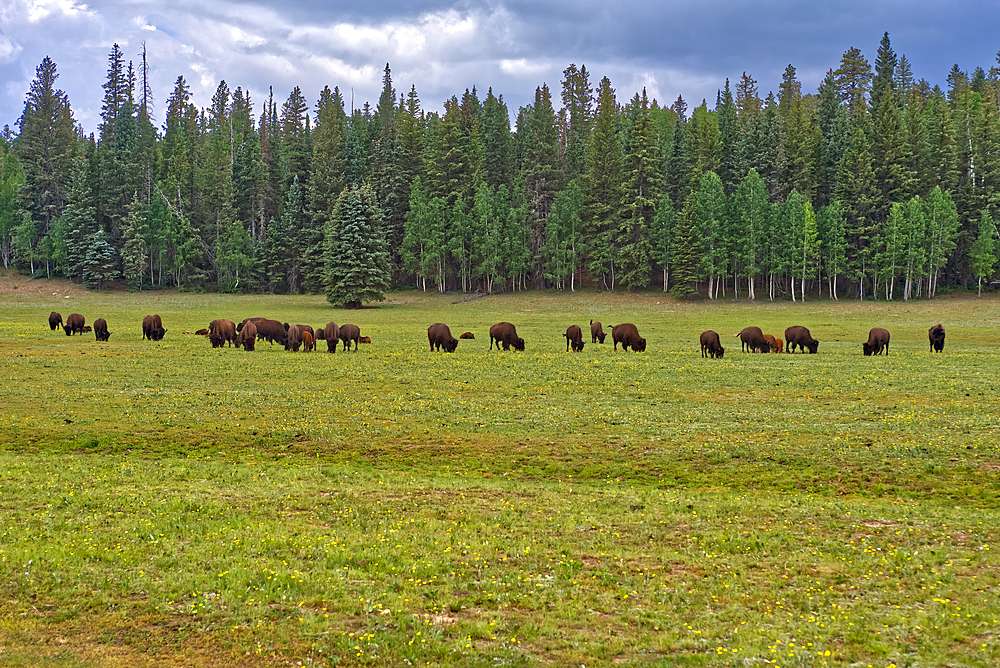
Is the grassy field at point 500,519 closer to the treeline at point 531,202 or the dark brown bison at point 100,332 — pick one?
the dark brown bison at point 100,332

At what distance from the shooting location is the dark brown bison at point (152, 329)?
137 feet

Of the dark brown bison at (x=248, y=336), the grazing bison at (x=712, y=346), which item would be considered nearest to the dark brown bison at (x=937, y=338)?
the grazing bison at (x=712, y=346)

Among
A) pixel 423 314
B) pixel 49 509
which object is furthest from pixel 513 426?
pixel 423 314

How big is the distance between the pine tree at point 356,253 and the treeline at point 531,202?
0.77 ft

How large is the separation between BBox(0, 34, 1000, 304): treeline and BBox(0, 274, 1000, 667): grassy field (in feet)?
187

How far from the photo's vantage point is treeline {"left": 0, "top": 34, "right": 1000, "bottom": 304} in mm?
80750

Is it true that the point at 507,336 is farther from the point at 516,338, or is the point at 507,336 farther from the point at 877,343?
the point at 877,343

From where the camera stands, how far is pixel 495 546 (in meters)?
9.86

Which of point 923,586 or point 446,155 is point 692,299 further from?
point 923,586

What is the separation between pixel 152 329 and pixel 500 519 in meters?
37.0

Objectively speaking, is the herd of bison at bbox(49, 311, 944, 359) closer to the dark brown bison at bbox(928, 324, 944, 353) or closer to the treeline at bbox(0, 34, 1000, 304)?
the dark brown bison at bbox(928, 324, 944, 353)

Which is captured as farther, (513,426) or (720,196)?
(720,196)

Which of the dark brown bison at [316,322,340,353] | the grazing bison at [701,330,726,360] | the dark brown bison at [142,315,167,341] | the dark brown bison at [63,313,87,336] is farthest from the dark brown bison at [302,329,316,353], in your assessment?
the grazing bison at [701,330,726,360]

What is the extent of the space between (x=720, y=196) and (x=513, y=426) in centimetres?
7178
